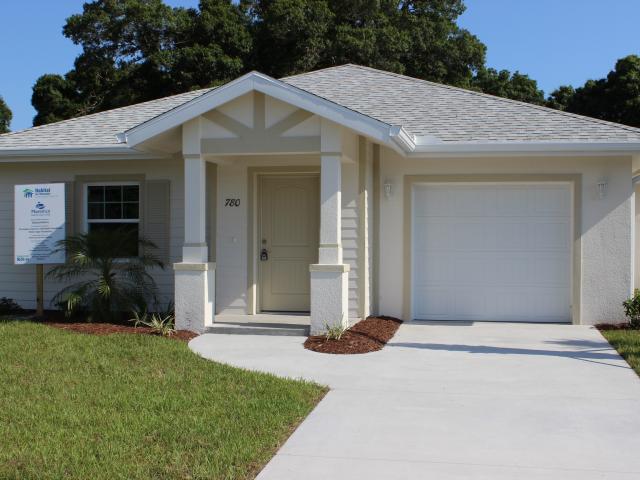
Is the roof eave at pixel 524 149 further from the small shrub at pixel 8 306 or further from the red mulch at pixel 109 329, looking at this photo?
the small shrub at pixel 8 306

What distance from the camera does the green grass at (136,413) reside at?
535cm

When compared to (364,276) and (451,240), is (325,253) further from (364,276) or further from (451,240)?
(451,240)

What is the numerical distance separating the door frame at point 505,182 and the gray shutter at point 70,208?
5.87 m

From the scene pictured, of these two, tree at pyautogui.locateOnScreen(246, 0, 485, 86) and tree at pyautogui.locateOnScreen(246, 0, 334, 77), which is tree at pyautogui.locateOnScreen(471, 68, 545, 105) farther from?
tree at pyautogui.locateOnScreen(246, 0, 334, 77)

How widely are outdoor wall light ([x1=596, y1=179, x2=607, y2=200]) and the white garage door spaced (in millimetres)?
479

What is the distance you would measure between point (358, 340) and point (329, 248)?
4.56 feet

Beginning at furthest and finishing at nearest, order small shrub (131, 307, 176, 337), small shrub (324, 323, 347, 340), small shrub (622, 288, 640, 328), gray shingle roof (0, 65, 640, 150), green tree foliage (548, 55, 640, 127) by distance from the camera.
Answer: green tree foliage (548, 55, 640, 127) → gray shingle roof (0, 65, 640, 150) → small shrub (622, 288, 640, 328) → small shrub (131, 307, 176, 337) → small shrub (324, 323, 347, 340)

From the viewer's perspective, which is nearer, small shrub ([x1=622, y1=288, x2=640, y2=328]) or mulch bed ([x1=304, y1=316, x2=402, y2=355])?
mulch bed ([x1=304, y1=316, x2=402, y2=355])

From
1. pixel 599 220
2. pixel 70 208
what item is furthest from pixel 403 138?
pixel 70 208

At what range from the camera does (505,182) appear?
12.3 meters

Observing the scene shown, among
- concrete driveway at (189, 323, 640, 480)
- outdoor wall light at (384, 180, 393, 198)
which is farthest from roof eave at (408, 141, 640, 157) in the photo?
concrete driveway at (189, 323, 640, 480)

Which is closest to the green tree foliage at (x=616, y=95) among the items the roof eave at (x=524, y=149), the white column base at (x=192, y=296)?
the roof eave at (x=524, y=149)

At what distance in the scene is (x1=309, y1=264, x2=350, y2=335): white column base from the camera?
1052cm

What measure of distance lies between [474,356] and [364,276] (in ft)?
9.41
